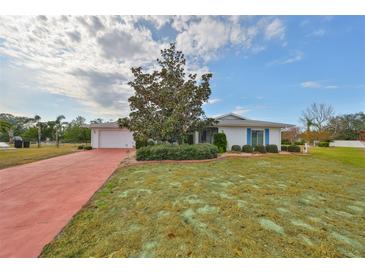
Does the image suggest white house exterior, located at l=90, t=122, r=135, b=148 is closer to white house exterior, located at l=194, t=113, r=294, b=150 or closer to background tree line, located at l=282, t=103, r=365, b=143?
white house exterior, located at l=194, t=113, r=294, b=150

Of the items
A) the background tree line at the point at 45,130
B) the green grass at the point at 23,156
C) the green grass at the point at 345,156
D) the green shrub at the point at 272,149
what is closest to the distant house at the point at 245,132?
the green shrub at the point at 272,149

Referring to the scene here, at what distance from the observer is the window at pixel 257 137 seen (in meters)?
15.8

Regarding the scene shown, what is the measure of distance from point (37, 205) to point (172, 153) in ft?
22.1

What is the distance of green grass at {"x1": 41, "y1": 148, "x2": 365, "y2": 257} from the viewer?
2.45 metres

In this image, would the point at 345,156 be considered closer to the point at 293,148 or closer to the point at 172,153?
the point at 293,148

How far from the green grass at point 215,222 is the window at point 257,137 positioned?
10396 mm

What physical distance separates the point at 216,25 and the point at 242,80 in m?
7.12

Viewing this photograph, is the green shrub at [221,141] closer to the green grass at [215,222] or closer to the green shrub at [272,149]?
the green shrub at [272,149]

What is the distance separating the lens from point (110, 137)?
19.2 metres

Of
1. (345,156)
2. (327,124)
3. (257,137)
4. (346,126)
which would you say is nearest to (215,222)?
(257,137)

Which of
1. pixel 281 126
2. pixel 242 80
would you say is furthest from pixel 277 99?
pixel 242 80
